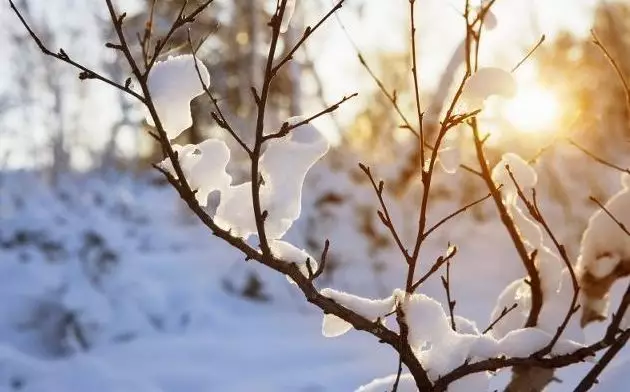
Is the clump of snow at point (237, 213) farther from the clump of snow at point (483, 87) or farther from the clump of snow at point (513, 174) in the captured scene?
the clump of snow at point (513, 174)

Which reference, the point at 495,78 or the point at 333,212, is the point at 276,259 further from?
the point at 333,212

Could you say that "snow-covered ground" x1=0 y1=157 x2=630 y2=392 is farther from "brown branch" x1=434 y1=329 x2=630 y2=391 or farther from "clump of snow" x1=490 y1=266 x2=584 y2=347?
"brown branch" x1=434 y1=329 x2=630 y2=391

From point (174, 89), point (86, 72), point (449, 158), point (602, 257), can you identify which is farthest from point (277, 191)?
point (602, 257)

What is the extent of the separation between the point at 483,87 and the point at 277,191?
512 mm

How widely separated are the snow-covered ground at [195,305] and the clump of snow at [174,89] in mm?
1685

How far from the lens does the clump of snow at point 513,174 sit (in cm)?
193

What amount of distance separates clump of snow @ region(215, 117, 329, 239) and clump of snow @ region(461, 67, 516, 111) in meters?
0.35

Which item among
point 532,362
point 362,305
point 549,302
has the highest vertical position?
point 549,302

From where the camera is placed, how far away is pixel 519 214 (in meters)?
2.05

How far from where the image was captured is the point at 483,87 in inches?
61.6

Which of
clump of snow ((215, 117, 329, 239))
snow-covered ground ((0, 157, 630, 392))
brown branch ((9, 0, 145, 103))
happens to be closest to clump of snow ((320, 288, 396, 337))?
clump of snow ((215, 117, 329, 239))

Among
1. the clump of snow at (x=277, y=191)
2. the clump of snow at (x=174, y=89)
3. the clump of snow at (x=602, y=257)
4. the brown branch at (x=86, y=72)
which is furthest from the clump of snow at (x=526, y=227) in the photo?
the brown branch at (x=86, y=72)

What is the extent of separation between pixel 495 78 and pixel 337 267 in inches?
263

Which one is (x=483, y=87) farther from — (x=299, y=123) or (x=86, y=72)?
(x=86, y=72)
